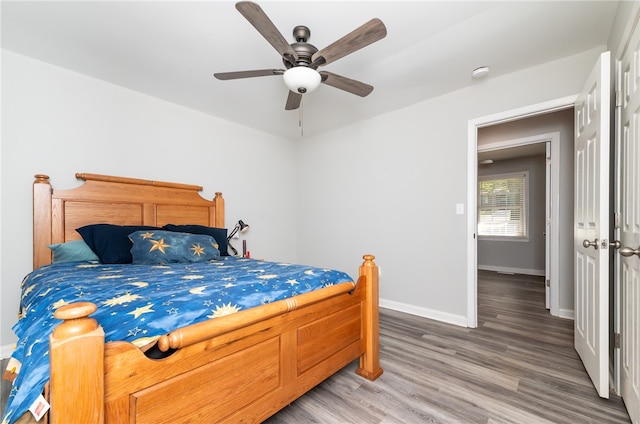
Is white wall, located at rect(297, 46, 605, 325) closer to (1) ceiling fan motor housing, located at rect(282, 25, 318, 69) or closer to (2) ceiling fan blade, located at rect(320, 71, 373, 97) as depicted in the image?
(2) ceiling fan blade, located at rect(320, 71, 373, 97)

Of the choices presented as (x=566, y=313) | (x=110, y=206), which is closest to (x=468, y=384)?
(x=566, y=313)

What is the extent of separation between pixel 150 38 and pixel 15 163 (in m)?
1.53

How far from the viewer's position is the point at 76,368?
30.5 inches

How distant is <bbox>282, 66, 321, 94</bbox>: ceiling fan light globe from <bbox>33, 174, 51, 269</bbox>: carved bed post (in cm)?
227

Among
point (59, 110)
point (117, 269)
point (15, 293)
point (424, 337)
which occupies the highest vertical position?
point (59, 110)

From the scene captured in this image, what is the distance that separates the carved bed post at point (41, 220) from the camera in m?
2.34

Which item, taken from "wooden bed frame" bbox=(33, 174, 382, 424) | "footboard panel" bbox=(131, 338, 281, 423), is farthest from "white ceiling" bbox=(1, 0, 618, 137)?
"footboard panel" bbox=(131, 338, 281, 423)

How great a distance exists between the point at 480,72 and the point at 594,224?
5.11 ft

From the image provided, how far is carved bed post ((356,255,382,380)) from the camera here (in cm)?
192

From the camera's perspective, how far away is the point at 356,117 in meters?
3.62

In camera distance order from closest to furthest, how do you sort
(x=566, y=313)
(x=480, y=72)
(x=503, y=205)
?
1. (x=480, y=72)
2. (x=566, y=313)
3. (x=503, y=205)

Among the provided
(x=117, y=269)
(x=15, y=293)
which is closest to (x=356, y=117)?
(x=117, y=269)

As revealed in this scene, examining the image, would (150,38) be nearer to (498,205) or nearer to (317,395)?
(317,395)

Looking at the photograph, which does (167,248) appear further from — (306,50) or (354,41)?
(354,41)
